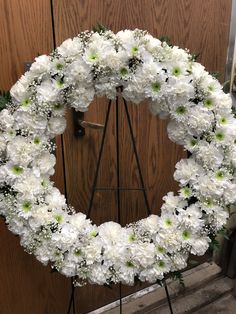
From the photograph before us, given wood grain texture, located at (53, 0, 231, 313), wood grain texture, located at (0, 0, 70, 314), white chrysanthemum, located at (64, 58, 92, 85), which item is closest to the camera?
white chrysanthemum, located at (64, 58, 92, 85)

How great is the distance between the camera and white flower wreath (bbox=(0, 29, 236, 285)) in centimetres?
104

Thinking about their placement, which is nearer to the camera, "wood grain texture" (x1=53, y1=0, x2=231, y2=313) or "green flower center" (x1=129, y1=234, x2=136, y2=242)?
"green flower center" (x1=129, y1=234, x2=136, y2=242)

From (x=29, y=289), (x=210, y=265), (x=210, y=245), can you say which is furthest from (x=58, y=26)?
(x=210, y=265)

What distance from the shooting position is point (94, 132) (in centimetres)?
158

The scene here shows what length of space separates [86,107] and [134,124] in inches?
23.6

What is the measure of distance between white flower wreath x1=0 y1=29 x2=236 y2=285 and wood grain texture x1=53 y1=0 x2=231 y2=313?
15.3 inches

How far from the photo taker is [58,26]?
1.35 metres

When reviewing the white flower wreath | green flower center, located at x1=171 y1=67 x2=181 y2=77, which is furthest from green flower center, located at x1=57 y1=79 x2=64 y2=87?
green flower center, located at x1=171 y1=67 x2=181 y2=77

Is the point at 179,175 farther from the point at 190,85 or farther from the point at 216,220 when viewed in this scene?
the point at 190,85

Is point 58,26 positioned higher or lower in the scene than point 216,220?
higher

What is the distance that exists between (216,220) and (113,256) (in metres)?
0.34

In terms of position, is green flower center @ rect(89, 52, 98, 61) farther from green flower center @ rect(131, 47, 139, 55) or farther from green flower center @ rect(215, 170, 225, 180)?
green flower center @ rect(215, 170, 225, 180)

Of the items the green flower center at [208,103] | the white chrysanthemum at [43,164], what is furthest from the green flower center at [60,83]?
the green flower center at [208,103]

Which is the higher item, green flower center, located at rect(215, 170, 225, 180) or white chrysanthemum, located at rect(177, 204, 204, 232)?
green flower center, located at rect(215, 170, 225, 180)
